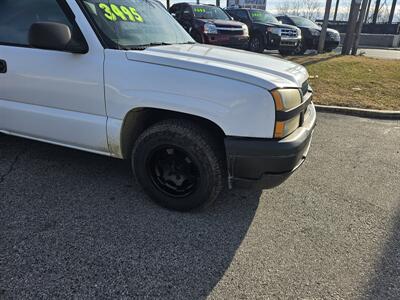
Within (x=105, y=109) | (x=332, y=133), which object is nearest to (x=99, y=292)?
(x=105, y=109)

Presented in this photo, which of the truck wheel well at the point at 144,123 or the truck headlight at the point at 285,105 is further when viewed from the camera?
the truck wheel well at the point at 144,123

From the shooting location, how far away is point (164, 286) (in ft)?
7.15

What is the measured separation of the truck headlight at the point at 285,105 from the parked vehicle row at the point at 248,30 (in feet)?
28.2

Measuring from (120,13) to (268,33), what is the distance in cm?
1029

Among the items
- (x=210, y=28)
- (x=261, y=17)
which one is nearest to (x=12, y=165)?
(x=210, y=28)

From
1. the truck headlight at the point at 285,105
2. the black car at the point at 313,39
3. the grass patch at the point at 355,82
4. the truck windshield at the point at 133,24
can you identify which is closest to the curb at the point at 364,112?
the grass patch at the point at 355,82

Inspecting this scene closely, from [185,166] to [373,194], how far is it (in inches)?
73.3

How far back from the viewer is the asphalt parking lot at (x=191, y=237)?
220cm

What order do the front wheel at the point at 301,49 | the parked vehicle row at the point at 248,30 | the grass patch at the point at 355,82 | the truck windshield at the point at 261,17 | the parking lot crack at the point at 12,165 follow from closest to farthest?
the parking lot crack at the point at 12,165 < the grass patch at the point at 355,82 < the parked vehicle row at the point at 248,30 < the truck windshield at the point at 261,17 < the front wheel at the point at 301,49

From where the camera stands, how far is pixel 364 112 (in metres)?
6.06

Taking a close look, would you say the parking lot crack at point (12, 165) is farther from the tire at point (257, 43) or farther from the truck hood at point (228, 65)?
the tire at point (257, 43)

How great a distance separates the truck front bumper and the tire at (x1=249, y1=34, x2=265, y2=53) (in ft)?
36.2

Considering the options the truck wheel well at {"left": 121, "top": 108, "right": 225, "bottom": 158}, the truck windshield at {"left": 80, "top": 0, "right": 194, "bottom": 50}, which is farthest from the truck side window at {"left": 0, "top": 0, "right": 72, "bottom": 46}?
the truck wheel well at {"left": 121, "top": 108, "right": 225, "bottom": 158}

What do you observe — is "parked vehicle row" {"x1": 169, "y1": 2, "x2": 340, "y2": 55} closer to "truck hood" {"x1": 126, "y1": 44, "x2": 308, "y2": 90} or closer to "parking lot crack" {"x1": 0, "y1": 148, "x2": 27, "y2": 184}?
"parking lot crack" {"x1": 0, "y1": 148, "x2": 27, "y2": 184}
